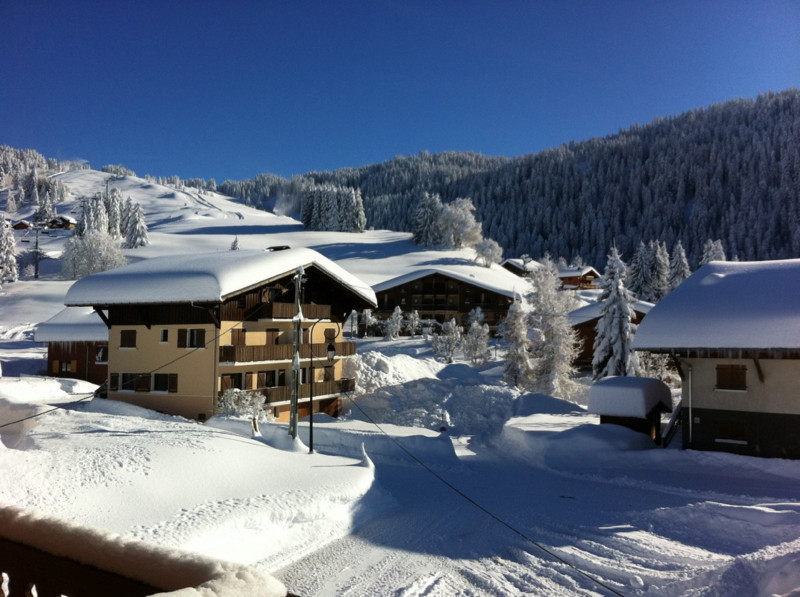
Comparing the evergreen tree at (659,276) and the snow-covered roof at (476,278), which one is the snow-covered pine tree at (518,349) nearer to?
the snow-covered roof at (476,278)

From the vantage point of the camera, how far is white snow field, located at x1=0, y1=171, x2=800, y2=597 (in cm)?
1160

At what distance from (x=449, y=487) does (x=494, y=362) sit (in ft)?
121

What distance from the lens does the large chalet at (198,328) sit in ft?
96.3

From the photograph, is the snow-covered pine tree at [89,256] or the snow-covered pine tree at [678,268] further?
the snow-covered pine tree at [678,268]

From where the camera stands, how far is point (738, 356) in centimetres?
2378

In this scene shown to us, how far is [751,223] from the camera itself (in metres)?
169

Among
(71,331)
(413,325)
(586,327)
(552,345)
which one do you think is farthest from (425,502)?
(413,325)

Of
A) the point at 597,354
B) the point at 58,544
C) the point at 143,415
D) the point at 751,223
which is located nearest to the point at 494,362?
A: the point at 597,354

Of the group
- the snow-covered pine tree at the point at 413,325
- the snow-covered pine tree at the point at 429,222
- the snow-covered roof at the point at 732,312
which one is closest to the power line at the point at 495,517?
the snow-covered roof at the point at 732,312

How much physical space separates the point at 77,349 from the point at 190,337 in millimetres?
→ 21627

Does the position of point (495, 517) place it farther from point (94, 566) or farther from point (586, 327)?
point (586, 327)

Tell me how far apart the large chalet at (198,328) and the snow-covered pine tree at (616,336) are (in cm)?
2376

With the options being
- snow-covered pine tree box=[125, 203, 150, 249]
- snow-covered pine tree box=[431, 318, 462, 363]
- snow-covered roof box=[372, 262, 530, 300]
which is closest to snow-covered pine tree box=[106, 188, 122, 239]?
snow-covered pine tree box=[125, 203, 150, 249]

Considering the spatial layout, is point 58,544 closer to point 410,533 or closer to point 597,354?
point 410,533
